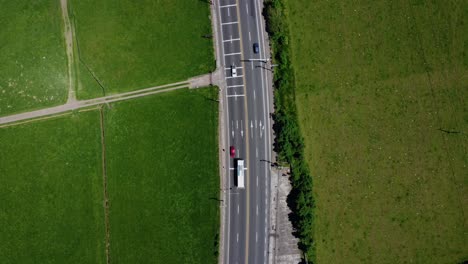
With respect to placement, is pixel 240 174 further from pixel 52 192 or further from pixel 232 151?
pixel 52 192

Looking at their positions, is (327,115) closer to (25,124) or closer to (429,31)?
(429,31)

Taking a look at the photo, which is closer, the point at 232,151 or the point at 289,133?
the point at 289,133

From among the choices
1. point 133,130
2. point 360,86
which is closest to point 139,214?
point 133,130

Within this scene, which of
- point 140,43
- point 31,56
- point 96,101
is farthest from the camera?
point 140,43

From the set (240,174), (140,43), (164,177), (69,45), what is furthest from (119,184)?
(69,45)

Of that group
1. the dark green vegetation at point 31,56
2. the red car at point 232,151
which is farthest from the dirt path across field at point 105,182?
the red car at point 232,151

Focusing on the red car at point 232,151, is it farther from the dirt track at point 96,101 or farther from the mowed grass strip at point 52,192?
the mowed grass strip at point 52,192
